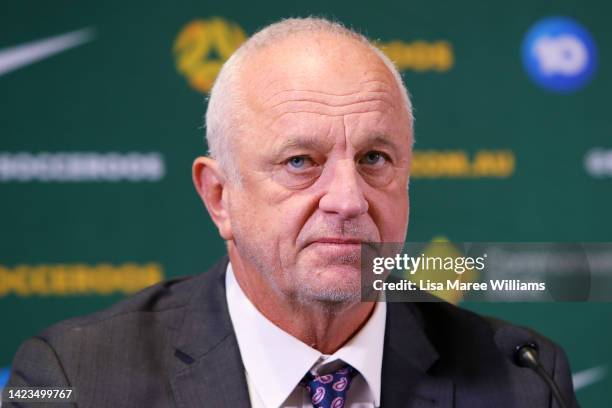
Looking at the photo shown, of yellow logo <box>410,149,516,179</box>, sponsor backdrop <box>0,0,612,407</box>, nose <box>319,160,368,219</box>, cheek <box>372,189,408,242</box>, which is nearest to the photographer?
nose <box>319,160,368,219</box>

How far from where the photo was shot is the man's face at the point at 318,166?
76.5 inches

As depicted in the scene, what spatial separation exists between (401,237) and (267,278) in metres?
0.35

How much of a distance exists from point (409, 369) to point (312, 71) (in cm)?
81

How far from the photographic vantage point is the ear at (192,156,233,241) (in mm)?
2221

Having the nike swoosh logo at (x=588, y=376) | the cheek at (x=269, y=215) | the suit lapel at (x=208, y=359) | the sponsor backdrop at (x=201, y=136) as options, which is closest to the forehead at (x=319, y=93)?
the cheek at (x=269, y=215)

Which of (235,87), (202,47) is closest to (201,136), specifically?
(202,47)

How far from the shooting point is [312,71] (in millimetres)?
2045

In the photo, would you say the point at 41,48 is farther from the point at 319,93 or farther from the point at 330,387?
the point at 330,387

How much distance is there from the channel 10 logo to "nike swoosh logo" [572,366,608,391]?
1130 mm

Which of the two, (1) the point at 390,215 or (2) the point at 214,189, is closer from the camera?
(1) the point at 390,215

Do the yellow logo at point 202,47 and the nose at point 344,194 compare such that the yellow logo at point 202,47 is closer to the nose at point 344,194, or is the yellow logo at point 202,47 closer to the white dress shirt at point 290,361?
the white dress shirt at point 290,361

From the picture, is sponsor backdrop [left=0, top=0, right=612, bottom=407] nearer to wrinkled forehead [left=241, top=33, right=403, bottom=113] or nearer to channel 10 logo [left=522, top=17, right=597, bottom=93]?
channel 10 logo [left=522, top=17, right=597, bottom=93]

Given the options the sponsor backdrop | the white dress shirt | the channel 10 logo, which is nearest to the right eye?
the white dress shirt

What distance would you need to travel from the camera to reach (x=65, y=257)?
3.24 meters
